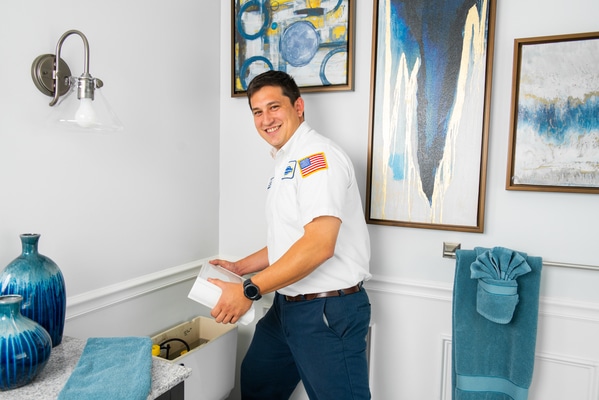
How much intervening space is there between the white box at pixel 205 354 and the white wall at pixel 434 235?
239 mm

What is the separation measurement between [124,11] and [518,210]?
1.59m

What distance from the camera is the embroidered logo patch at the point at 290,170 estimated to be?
144 centimetres

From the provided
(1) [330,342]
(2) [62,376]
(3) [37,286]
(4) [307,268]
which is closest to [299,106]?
(4) [307,268]

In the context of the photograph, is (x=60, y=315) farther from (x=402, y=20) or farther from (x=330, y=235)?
(x=402, y=20)

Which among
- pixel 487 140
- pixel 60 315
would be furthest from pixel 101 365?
pixel 487 140

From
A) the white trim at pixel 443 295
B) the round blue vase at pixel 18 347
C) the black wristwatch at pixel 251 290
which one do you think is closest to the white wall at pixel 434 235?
the white trim at pixel 443 295

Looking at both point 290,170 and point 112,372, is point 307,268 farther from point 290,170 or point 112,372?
point 112,372

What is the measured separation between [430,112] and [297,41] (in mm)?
642

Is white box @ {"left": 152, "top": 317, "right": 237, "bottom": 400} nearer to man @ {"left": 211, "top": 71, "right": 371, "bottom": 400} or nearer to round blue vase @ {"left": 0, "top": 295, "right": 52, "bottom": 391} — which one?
man @ {"left": 211, "top": 71, "right": 371, "bottom": 400}

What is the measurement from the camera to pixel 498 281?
1.41 meters

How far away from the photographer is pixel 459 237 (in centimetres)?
163

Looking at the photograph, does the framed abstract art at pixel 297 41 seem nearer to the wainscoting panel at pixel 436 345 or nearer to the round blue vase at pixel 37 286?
the wainscoting panel at pixel 436 345

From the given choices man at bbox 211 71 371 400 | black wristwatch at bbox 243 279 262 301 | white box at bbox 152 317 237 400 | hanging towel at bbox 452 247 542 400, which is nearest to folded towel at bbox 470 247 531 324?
hanging towel at bbox 452 247 542 400

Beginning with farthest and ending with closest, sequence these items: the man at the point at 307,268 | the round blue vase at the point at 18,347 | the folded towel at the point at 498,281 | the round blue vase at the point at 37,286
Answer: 1. the folded towel at the point at 498,281
2. the man at the point at 307,268
3. the round blue vase at the point at 37,286
4. the round blue vase at the point at 18,347
